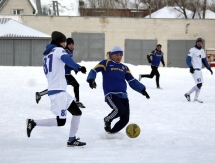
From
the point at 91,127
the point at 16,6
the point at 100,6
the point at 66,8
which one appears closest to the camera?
the point at 91,127

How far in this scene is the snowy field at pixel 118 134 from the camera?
21.9 feet

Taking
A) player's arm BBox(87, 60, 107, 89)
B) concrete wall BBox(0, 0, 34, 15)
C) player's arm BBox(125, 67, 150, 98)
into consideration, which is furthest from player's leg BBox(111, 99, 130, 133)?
concrete wall BBox(0, 0, 34, 15)

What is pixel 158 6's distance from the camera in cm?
8369

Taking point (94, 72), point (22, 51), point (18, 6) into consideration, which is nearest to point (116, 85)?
point (94, 72)

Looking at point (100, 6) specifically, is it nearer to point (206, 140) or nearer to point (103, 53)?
point (103, 53)

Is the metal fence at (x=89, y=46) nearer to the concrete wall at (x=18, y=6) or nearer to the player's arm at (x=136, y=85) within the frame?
the concrete wall at (x=18, y=6)

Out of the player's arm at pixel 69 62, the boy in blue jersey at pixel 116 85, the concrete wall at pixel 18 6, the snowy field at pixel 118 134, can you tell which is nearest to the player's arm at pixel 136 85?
the boy in blue jersey at pixel 116 85

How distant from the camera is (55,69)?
7.09 metres

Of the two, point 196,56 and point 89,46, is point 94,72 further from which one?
point 89,46

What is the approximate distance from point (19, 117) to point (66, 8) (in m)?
52.3

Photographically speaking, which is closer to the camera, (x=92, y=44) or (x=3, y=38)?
(x=3, y=38)

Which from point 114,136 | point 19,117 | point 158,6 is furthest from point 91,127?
point 158,6

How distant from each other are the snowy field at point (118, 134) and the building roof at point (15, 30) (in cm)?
2272

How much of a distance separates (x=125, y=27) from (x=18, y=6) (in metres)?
12.1
